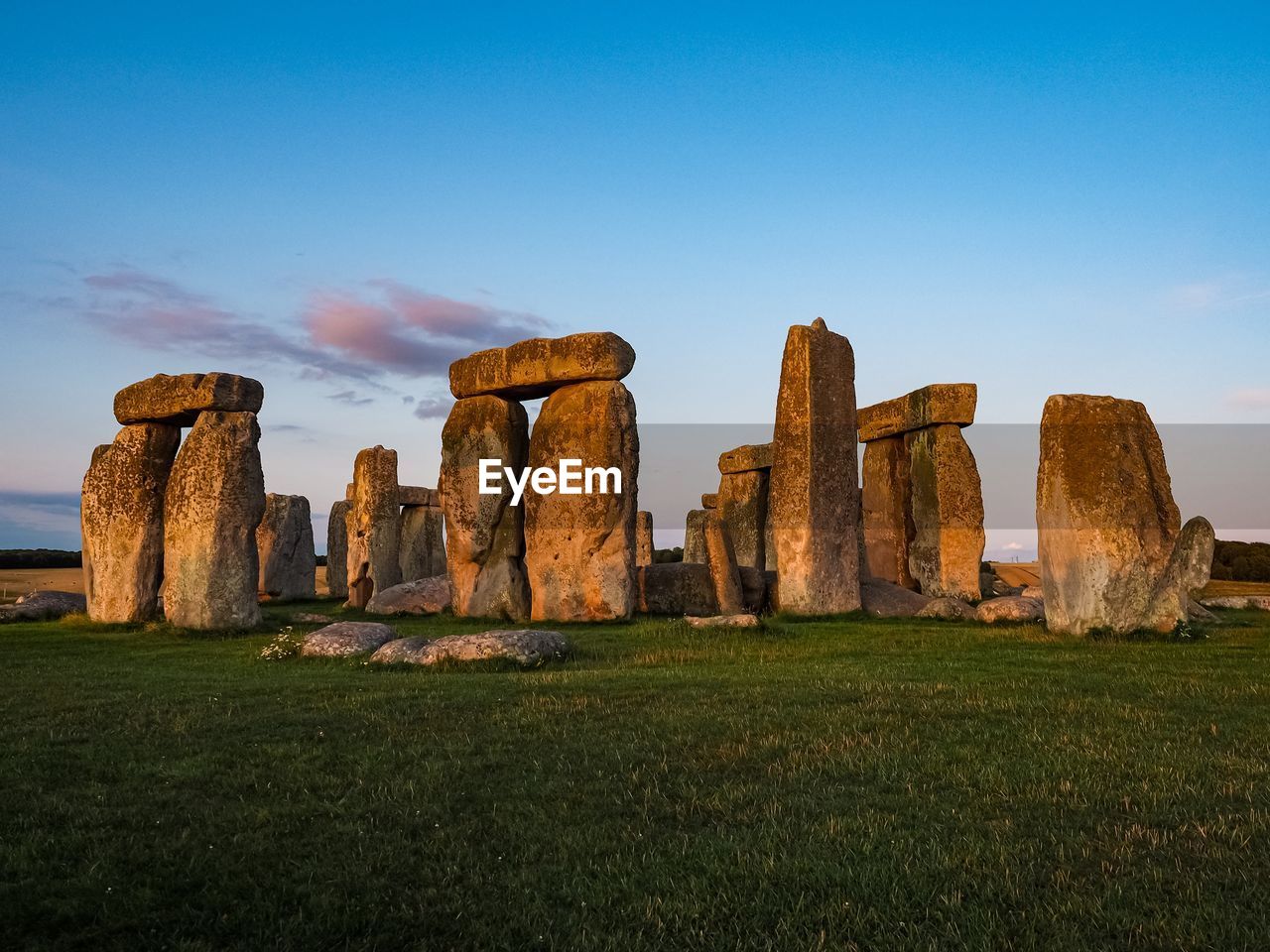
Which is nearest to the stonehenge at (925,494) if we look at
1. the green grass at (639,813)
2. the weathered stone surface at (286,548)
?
the green grass at (639,813)

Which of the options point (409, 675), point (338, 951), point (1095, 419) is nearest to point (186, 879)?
point (338, 951)

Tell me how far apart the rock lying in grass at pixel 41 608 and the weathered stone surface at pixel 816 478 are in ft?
46.9

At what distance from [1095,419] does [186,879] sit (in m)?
13.5

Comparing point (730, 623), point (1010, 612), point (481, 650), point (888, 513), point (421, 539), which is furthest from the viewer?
point (421, 539)

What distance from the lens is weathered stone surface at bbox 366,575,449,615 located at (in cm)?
2086

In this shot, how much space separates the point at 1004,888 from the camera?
411 centimetres

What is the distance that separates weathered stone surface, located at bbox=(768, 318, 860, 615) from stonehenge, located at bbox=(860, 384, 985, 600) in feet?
19.3

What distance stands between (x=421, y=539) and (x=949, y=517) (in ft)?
54.2

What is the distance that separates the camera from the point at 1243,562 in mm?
33438

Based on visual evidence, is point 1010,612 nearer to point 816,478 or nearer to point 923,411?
point 816,478

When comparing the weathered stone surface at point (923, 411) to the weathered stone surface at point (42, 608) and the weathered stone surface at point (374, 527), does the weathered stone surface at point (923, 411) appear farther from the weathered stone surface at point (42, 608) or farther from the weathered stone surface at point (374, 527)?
the weathered stone surface at point (42, 608)

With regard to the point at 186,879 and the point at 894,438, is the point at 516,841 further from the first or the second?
the point at 894,438

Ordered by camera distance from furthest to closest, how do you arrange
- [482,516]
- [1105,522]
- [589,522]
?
[482,516] → [589,522] → [1105,522]

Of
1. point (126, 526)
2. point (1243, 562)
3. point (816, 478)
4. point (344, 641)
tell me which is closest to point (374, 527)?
point (126, 526)
